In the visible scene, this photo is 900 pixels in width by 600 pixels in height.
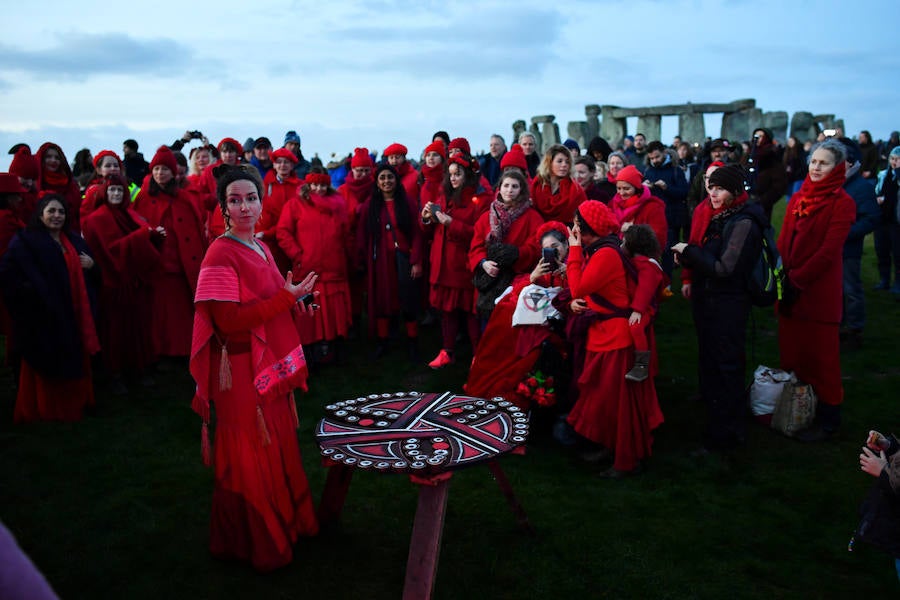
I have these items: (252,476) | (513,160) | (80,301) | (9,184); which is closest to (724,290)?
(513,160)

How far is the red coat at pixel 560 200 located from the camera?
6.33 meters

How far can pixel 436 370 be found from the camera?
22.9 feet

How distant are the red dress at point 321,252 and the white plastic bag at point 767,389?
3.74 meters

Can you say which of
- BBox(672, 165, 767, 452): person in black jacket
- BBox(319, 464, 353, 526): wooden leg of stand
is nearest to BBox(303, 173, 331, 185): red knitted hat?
BBox(672, 165, 767, 452): person in black jacket

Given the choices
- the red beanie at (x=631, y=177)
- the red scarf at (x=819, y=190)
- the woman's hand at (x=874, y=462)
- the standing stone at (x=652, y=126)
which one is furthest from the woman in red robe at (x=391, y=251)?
the standing stone at (x=652, y=126)

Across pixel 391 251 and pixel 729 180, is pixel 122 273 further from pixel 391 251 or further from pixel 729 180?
pixel 729 180

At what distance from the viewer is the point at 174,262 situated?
23.0ft

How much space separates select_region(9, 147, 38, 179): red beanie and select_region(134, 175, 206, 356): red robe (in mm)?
883

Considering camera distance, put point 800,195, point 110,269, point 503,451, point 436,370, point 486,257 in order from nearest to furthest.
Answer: point 503,451, point 800,195, point 486,257, point 110,269, point 436,370

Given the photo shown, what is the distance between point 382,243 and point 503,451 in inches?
166

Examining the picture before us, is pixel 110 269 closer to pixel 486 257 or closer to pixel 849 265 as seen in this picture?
pixel 486 257

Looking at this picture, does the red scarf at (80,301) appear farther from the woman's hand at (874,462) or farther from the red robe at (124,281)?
the woman's hand at (874,462)

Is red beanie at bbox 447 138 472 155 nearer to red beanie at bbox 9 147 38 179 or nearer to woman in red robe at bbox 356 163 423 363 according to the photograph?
woman in red robe at bbox 356 163 423 363

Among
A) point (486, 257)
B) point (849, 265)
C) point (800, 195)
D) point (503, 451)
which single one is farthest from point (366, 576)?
point (849, 265)
